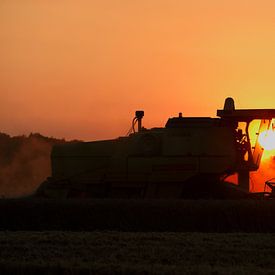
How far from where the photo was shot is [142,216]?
1513 cm

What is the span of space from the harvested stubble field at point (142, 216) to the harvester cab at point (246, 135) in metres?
2.71

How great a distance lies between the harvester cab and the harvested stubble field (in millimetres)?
2711

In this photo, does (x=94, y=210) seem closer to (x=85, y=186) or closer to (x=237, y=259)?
(x=85, y=186)

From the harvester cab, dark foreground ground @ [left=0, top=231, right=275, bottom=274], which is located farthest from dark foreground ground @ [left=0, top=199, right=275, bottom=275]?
the harvester cab

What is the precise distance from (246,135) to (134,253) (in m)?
8.71

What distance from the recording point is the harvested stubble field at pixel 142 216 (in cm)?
1495

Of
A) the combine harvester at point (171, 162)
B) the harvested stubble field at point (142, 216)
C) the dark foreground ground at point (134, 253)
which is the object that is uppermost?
the combine harvester at point (171, 162)

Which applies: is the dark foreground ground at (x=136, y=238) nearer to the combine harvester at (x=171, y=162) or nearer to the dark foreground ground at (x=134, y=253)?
the dark foreground ground at (x=134, y=253)

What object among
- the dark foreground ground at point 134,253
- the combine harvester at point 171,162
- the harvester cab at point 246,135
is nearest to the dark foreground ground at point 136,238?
the dark foreground ground at point 134,253

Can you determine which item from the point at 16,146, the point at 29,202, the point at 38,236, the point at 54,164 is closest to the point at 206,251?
the point at 38,236

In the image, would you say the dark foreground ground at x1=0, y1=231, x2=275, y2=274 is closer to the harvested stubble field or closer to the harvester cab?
the harvested stubble field

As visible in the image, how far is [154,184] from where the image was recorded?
1858 centimetres

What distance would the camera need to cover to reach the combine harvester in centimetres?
1817

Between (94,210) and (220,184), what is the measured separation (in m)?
4.33
